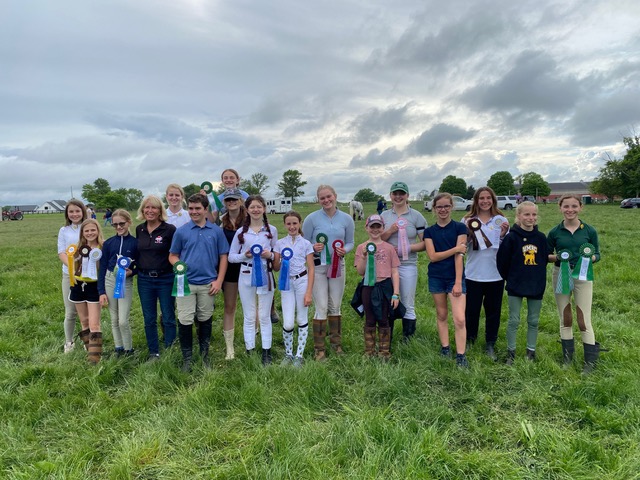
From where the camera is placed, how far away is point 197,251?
392cm

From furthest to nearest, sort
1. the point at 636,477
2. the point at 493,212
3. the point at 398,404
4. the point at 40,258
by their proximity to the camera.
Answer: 1. the point at 40,258
2. the point at 493,212
3. the point at 398,404
4. the point at 636,477

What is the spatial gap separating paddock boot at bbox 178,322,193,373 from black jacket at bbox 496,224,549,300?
3.36 meters

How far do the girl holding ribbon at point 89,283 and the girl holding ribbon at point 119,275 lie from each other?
13cm

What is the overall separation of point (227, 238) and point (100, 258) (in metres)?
1.36

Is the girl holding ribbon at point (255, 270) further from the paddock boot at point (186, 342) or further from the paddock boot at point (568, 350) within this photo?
the paddock boot at point (568, 350)

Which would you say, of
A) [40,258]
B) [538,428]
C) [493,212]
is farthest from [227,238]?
[40,258]

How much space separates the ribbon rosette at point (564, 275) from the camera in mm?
3716

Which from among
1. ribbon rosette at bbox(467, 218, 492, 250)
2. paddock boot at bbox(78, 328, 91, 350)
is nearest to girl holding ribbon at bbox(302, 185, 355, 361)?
ribbon rosette at bbox(467, 218, 492, 250)

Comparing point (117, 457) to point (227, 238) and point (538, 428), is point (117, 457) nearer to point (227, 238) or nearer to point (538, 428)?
point (227, 238)

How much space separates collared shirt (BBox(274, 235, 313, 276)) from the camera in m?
4.01

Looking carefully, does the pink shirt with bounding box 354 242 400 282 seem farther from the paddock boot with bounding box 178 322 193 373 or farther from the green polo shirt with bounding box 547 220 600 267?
the paddock boot with bounding box 178 322 193 373

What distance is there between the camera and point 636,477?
7.43 feet

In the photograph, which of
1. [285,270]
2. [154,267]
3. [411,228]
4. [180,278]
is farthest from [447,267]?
[154,267]

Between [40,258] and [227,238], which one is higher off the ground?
[227,238]
